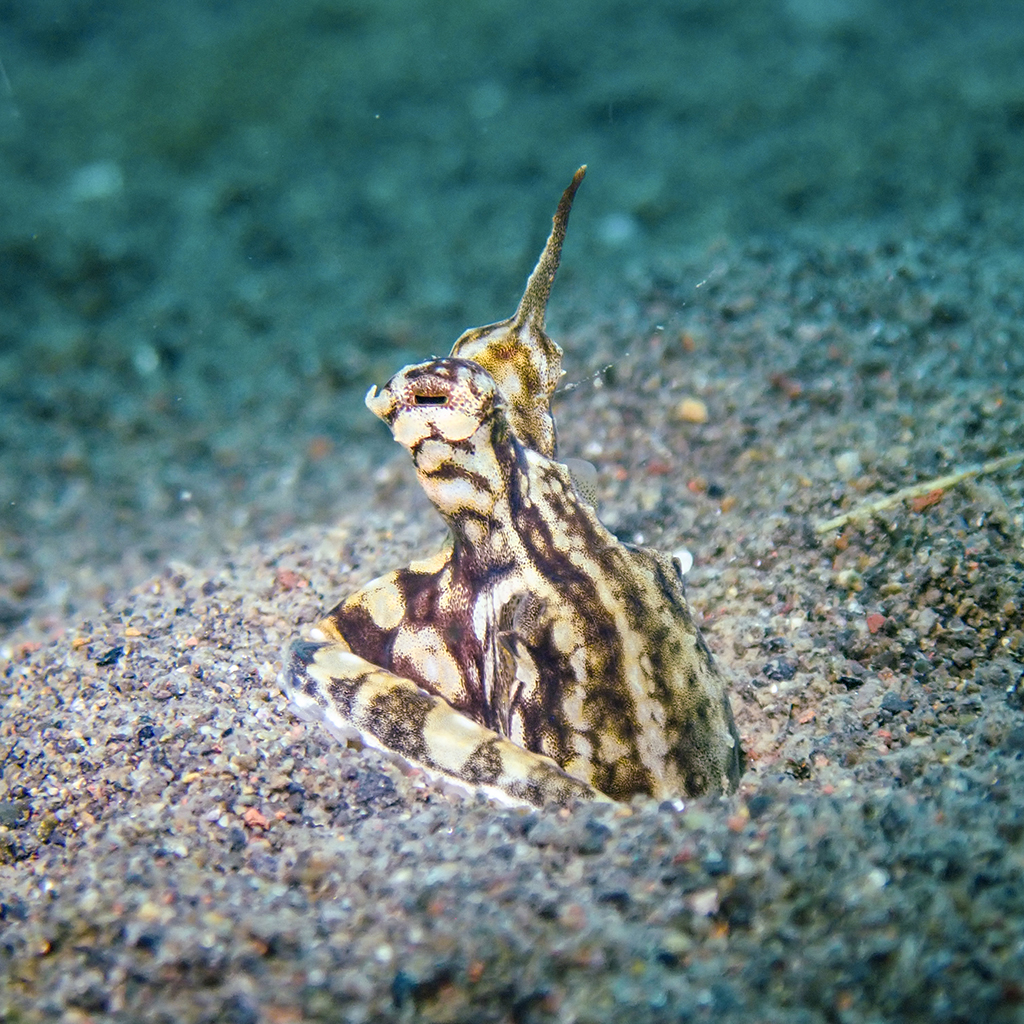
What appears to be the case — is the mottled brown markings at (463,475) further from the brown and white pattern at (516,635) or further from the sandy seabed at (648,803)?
the sandy seabed at (648,803)

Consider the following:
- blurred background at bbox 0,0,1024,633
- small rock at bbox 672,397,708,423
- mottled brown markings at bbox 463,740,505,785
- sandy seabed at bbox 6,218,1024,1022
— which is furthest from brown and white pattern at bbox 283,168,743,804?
blurred background at bbox 0,0,1024,633

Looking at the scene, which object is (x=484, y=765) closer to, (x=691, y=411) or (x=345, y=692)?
(x=345, y=692)

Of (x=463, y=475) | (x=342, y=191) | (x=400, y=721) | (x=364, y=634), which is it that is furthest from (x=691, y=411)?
(x=342, y=191)

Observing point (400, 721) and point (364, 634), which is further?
point (364, 634)

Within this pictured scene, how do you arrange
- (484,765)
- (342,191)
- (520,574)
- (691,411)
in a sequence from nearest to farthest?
(484,765) < (520,574) < (691,411) < (342,191)

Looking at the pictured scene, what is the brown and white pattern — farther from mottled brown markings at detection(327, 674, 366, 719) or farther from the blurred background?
the blurred background

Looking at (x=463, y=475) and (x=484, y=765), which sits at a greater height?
(x=463, y=475)

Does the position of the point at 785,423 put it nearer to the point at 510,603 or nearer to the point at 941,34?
the point at 510,603
